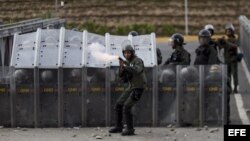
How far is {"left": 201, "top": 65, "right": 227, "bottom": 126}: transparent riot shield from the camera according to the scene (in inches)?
508

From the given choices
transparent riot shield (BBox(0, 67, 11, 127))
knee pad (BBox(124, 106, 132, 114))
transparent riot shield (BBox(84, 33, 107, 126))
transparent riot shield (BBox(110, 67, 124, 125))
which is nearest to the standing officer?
transparent riot shield (BBox(110, 67, 124, 125))

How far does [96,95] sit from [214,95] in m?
2.26

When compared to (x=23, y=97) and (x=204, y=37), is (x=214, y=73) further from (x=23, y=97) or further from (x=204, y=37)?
(x=23, y=97)

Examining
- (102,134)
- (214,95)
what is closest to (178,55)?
(214,95)

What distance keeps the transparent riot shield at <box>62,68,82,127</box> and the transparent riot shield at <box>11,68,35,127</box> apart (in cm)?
63

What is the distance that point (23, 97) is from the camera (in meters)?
13.0

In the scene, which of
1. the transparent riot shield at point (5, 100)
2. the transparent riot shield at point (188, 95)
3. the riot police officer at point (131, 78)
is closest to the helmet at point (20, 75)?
the transparent riot shield at point (5, 100)

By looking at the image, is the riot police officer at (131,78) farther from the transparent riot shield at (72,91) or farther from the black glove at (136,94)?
the transparent riot shield at (72,91)

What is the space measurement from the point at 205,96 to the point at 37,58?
3296 millimetres

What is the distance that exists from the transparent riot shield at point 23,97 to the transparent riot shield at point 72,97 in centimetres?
63

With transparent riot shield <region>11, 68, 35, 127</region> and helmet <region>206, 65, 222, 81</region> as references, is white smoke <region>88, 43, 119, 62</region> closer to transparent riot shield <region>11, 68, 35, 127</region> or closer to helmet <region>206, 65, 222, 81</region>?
transparent riot shield <region>11, 68, 35, 127</region>

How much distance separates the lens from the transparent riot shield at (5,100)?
1290cm

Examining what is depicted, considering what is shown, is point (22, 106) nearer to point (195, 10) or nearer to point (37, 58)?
point (37, 58)

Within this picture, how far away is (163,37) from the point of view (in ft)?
135
